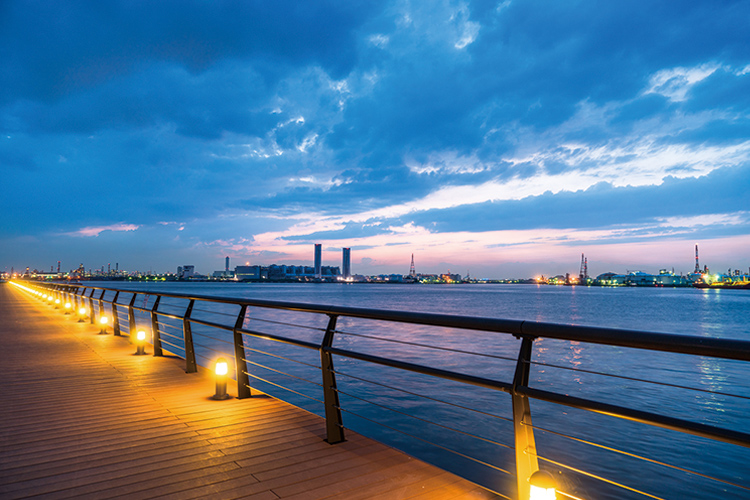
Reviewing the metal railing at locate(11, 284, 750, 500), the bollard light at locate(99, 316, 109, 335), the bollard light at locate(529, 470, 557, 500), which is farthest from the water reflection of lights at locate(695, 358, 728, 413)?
the bollard light at locate(99, 316, 109, 335)

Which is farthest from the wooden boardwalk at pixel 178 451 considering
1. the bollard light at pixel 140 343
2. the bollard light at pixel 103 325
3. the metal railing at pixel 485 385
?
the bollard light at pixel 103 325

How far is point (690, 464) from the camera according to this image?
8.31 metres

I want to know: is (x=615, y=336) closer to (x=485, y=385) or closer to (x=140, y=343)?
(x=485, y=385)

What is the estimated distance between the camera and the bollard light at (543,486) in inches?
88.2

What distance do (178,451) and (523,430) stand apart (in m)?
2.98

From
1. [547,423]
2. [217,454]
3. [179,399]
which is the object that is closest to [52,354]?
[179,399]

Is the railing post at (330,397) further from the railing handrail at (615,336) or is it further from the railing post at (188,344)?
the railing post at (188,344)

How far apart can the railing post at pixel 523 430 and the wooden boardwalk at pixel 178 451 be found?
2.09ft

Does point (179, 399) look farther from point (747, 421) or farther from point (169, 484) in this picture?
point (747, 421)

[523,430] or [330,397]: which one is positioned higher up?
[523,430]

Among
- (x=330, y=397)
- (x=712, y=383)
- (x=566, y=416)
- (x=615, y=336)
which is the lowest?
(x=712, y=383)

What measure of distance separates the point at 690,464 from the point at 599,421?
228 cm

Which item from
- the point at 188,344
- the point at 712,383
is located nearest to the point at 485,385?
the point at 188,344

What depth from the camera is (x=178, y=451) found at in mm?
3799
